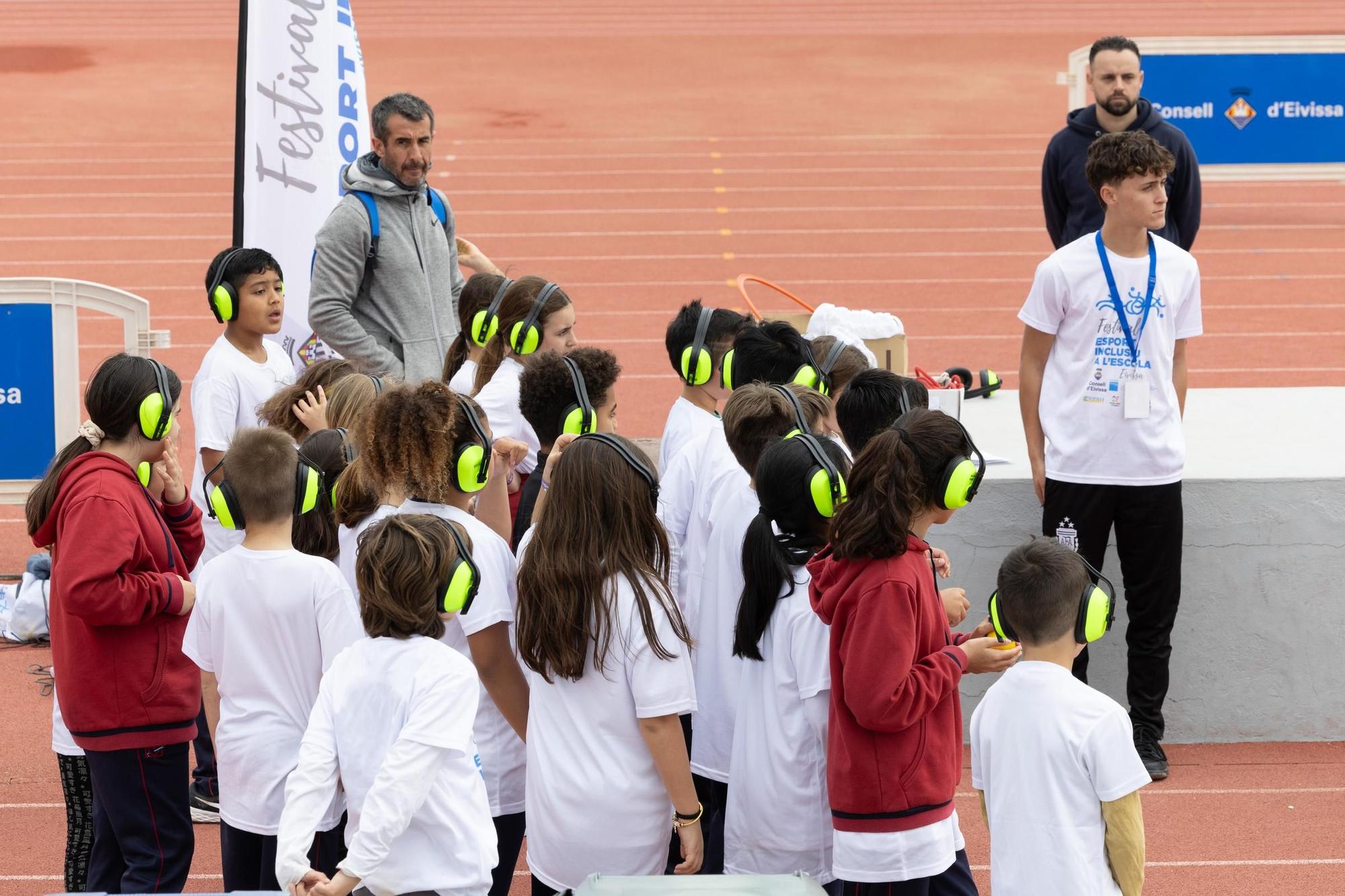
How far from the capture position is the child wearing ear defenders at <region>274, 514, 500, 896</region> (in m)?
3.07

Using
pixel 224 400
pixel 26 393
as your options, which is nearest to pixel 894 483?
pixel 224 400

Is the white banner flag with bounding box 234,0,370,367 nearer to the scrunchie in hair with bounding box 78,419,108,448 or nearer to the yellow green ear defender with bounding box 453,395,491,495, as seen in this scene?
the scrunchie in hair with bounding box 78,419,108,448

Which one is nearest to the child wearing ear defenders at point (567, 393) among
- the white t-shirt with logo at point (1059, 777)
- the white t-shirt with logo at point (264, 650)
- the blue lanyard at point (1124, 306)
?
the white t-shirt with logo at point (264, 650)

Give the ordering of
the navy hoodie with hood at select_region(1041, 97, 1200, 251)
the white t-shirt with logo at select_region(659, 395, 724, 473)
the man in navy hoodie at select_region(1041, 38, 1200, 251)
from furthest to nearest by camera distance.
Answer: the man in navy hoodie at select_region(1041, 38, 1200, 251)
the navy hoodie with hood at select_region(1041, 97, 1200, 251)
the white t-shirt with logo at select_region(659, 395, 724, 473)

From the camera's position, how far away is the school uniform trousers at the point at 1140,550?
509 centimetres

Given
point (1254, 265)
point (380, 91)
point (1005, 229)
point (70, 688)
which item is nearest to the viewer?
point (70, 688)

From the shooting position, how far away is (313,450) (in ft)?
13.3

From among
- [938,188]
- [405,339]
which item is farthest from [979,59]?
[405,339]

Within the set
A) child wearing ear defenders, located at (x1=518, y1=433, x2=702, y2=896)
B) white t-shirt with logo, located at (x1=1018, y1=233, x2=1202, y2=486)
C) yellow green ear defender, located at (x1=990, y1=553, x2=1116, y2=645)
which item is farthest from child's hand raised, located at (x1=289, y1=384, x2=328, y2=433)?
white t-shirt with logo, located at (x1=1018, y1=233, x2=1202, y2=486)

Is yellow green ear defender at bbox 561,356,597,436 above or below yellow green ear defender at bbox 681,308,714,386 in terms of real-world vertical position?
below

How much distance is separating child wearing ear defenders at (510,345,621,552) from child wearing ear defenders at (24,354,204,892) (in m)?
0.92

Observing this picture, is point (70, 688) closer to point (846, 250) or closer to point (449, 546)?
point (449, 546)

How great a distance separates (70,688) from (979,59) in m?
21.8

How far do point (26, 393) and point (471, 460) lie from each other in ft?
14.5
